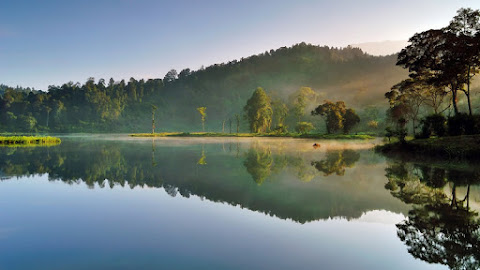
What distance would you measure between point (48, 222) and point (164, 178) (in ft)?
28.6

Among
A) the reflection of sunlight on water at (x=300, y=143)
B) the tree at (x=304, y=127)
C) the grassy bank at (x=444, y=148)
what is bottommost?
the reflection of sunlight on water at (x=300, y=143)

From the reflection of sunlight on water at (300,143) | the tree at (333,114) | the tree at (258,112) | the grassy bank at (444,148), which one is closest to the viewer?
the grassy bank at (444,148)

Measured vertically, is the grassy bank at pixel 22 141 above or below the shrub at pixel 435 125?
below

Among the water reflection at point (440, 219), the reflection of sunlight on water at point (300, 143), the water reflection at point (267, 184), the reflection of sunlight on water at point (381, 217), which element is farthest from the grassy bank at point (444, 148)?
the reflection of sunlight on water at point (381, 217)

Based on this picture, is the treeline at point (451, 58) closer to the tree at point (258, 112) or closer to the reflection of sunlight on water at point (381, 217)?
the reflection of sunlight on water at point (381, 217)

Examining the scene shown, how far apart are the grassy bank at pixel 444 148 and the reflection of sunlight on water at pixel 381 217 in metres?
18.2

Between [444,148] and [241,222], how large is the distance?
2418 cm

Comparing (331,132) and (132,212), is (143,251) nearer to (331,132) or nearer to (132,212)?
(132,212)

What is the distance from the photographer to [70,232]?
8.69 metres

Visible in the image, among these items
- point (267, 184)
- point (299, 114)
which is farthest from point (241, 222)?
point (299, 114)

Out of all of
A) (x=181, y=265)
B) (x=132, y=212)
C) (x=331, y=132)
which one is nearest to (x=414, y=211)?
(x=181, y=265)

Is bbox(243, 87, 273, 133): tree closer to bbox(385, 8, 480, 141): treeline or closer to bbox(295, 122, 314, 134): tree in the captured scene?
bbox(295, 122, 314, 134): tree

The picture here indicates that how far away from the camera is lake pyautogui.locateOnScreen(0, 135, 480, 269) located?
6980 millimetres

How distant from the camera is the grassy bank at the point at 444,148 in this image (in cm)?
2520
